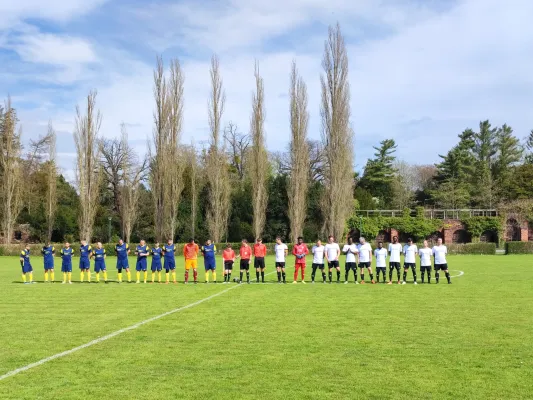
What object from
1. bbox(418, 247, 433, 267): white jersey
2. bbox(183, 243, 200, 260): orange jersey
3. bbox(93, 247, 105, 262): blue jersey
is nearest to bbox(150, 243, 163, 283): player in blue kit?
bbox(183, 243, 200, 260): orange jersey

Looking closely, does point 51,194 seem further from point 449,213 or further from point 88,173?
point 449,213

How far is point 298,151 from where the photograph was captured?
48.6 m

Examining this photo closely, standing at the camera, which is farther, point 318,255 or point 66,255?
point 66,255

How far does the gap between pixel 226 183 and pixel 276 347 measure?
4218 cm

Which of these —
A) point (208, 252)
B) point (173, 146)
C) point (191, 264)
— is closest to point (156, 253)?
point (191, 264)

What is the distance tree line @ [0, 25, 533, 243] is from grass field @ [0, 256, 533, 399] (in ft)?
104

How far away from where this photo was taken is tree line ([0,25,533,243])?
47.0 metres

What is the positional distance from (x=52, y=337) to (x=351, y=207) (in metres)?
47.4

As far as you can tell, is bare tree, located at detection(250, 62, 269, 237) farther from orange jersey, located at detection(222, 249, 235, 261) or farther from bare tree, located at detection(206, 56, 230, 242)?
orange jersey, located at detection(222, 249, 235, 261)

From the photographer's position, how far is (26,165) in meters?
64.6

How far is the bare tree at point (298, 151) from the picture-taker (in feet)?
159

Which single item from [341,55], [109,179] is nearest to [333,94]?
[341,55]

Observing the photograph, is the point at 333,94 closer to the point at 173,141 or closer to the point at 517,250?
the point at 173,141

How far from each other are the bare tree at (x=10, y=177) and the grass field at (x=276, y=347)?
132 ft
